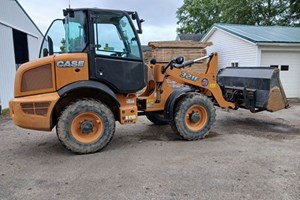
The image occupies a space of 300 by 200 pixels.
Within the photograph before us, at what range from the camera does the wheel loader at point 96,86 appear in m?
4.56

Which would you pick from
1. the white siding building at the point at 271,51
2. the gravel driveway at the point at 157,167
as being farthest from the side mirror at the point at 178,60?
the white siding building at the point at 271,51

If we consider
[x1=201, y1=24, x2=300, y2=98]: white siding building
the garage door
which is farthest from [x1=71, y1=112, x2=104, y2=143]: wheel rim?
the garage door

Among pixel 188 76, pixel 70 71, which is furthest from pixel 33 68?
pixel 188 76

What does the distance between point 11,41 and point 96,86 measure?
335 inches

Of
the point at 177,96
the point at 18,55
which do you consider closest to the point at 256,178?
the point at 177,96

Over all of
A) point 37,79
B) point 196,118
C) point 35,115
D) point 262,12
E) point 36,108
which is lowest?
point 196,118

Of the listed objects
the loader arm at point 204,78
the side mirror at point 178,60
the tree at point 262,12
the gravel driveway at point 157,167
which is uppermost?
the tree at point 262,12

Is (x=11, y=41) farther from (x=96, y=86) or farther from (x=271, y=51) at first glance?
(x=271, y=51)

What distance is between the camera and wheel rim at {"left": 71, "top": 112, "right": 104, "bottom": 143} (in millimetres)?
4708

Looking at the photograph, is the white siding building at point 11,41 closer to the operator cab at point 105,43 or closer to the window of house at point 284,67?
the operator cab at point 105,43

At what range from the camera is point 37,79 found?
4.64 m

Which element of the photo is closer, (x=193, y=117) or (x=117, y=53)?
(x=117, y=53)

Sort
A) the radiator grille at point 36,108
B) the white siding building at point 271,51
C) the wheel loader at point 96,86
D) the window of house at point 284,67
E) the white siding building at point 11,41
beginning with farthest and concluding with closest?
1. the window of house at point 284,67
2. the white siding building at point 271,51
3. the white siding building at point 11,41
4. the wheel loader at point 96,86
5. the radiator grille at point 36,108

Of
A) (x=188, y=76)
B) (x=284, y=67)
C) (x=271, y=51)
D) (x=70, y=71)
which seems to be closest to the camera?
(x=70, y=71)
